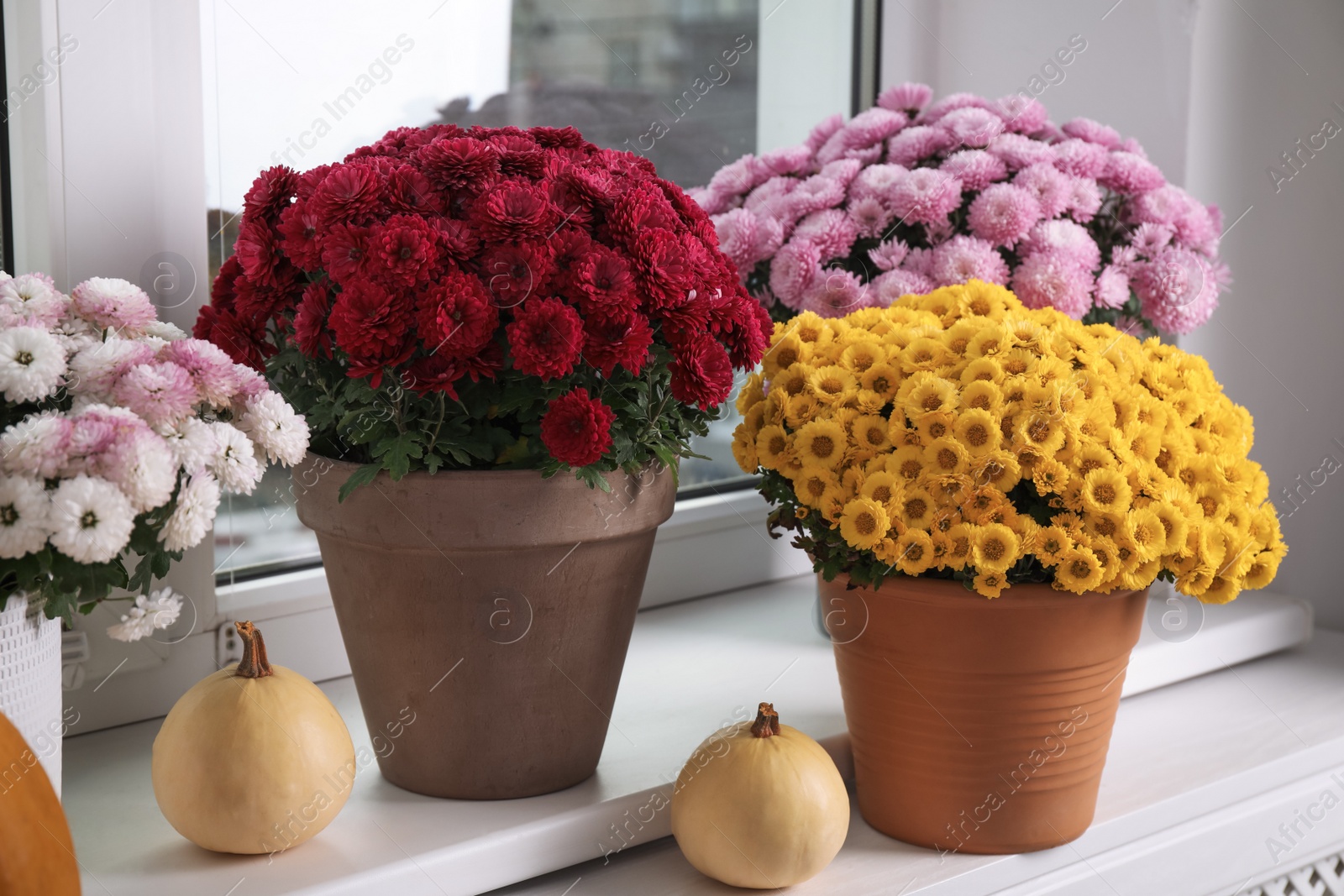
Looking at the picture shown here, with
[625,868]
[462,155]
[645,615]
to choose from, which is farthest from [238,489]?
[645,615]

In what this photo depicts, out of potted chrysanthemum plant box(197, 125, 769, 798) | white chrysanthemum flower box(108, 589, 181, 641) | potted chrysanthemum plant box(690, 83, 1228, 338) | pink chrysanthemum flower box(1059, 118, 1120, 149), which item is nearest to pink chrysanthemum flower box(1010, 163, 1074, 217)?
potted chrysanthemum plant box(690, 83, 1228, 338)

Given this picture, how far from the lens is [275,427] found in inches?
28.7

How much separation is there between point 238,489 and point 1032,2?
52.7 inches

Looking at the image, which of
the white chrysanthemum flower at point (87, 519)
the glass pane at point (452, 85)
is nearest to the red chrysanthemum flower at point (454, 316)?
the white chrysanthemum flower at point (87, 519)

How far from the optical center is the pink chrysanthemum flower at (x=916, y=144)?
1247 millimetres

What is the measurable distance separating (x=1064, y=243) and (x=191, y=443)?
2.89ft

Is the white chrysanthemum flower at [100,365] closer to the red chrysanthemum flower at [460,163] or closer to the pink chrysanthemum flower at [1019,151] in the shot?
the red chrysanthemum flower at [460,163]

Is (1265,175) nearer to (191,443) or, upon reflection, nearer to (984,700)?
(984,700)

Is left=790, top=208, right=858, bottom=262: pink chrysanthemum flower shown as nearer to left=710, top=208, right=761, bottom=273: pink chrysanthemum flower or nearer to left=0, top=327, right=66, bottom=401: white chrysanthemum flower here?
left=710, top=208, right=761, bottom=273: pink chrysanthemum flower

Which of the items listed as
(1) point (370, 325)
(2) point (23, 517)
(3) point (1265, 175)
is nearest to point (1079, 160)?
(3) point (1265, 175)

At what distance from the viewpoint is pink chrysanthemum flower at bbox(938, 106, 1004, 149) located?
124 cm

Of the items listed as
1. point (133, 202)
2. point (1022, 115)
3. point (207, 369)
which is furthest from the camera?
point (1022, 115)

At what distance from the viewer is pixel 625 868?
2.89 ft

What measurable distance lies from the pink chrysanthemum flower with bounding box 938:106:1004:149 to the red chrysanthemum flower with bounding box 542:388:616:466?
2.24 feet
